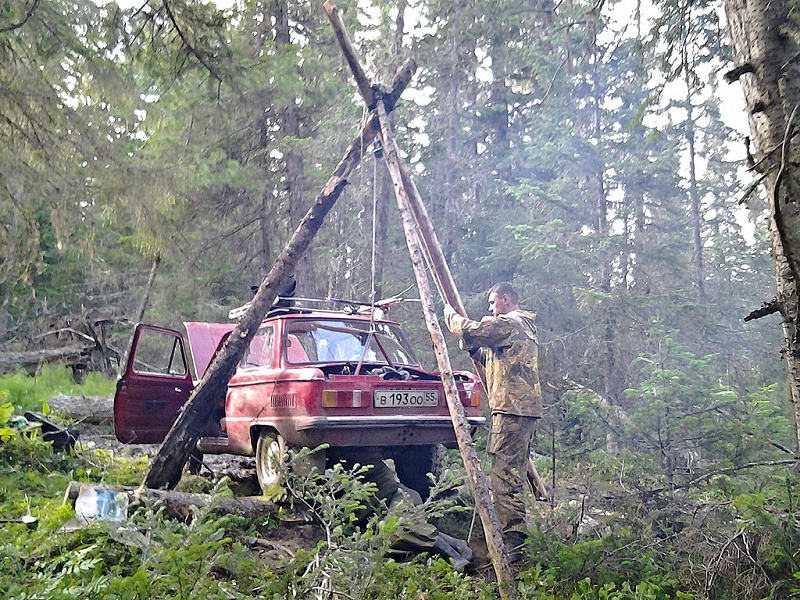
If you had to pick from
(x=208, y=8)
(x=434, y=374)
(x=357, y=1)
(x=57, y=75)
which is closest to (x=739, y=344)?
(x=434, y=374)

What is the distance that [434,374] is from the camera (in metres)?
6.88

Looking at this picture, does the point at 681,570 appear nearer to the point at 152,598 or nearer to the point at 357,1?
the point at 152,598

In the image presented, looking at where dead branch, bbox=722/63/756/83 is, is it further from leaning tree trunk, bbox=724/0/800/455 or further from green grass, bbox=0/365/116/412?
green grass, bbox=0/365/116/412

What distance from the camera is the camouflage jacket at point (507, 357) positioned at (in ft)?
19.3

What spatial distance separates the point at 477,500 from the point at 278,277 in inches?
124

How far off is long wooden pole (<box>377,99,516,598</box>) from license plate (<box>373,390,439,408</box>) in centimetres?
108

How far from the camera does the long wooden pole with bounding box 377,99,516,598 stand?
444 centimetres

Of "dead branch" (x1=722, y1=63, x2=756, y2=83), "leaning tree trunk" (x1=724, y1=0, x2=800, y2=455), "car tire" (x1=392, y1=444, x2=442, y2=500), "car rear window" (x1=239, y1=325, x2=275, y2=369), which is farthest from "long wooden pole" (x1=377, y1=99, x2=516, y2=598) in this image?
"dead branch" (x1=722, y1=63, x2=756, y2=83)

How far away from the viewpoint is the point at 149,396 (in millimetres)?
8438

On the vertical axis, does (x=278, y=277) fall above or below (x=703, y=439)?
above

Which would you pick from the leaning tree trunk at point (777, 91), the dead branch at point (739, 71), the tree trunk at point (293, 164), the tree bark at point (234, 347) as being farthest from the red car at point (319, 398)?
the tree trunk at point (293, 164)

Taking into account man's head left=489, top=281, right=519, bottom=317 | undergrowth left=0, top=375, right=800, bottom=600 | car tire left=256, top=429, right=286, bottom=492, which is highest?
man's head left=489, top=281, right=519, bottom=317

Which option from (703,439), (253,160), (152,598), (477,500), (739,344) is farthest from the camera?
(739,344)

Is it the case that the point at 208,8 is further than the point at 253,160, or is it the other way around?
the point at 253,160
